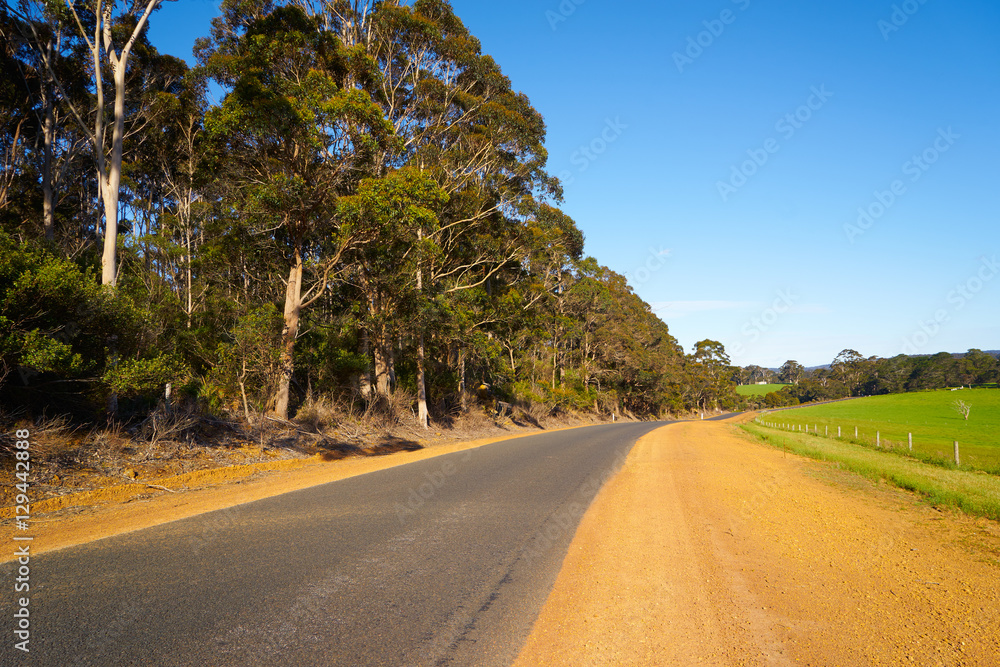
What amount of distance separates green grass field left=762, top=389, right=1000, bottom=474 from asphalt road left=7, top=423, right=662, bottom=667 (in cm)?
1936

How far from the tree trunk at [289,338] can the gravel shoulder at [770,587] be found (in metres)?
9.26

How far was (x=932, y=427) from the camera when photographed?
1656 inches

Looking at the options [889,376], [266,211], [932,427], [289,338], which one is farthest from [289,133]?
[889,376]

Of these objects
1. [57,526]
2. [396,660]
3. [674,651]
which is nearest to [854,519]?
[674,651]

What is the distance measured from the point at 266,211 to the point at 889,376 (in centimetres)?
15450

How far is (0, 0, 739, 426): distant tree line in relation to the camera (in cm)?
838

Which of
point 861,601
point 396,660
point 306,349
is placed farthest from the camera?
point 306,349

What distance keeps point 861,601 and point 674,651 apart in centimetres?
193

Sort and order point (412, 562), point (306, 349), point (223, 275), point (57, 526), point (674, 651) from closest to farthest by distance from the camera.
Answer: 1. point (674, 651)
2. point (412, 562)
3. point (57, 526)
4. point (306, 349)
5. point (223, 275)

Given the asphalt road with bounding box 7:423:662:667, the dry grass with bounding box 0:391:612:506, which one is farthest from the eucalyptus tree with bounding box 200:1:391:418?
the asphalt road with bounding box 7:423:662:667

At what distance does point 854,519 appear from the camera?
6906mm

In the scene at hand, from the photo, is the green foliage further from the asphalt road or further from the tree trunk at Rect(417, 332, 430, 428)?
the tree trunk at Rect(417, 332, 430, 428)

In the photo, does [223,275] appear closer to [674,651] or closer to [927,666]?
[674,651]

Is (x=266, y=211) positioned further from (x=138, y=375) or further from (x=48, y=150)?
(x=48, y=150)
